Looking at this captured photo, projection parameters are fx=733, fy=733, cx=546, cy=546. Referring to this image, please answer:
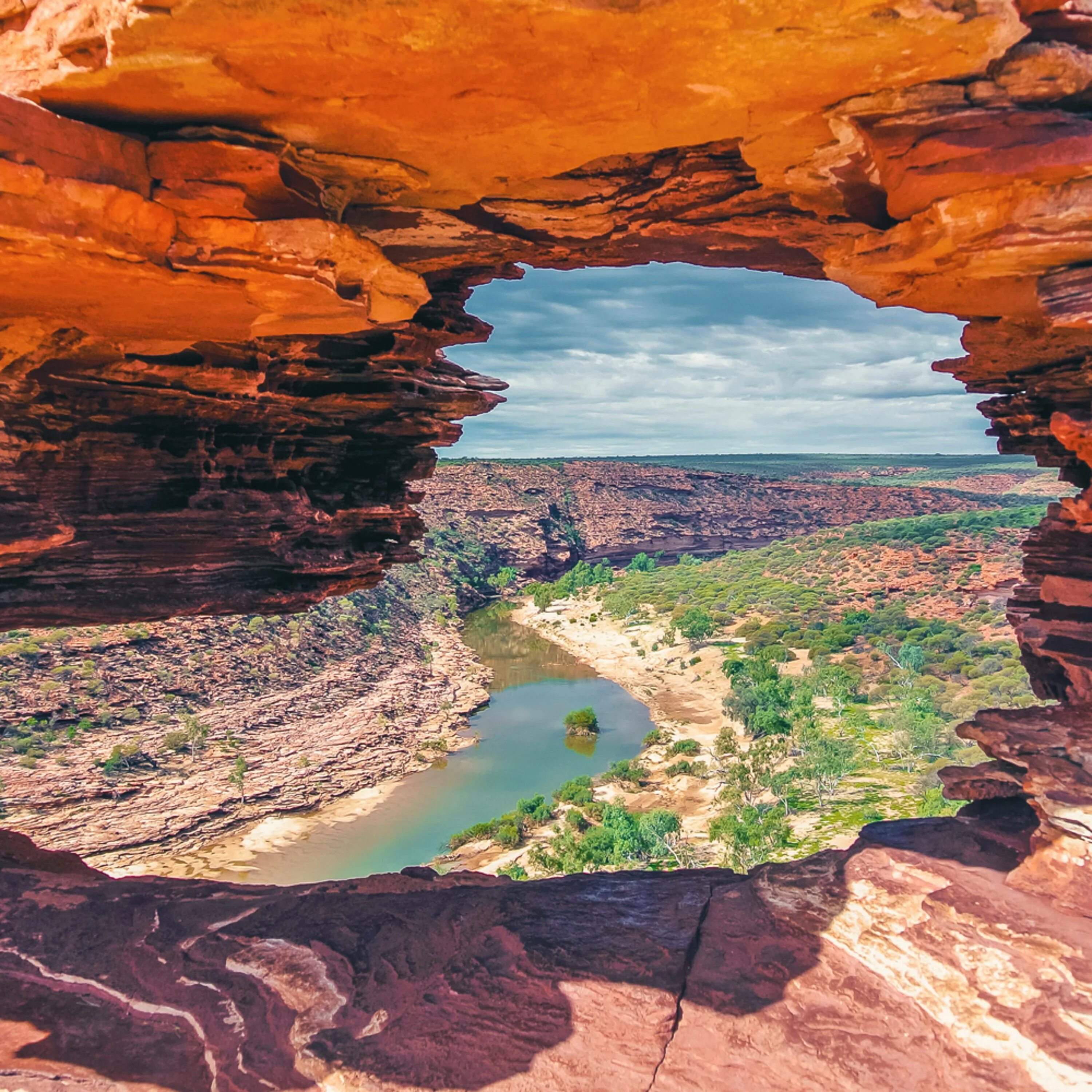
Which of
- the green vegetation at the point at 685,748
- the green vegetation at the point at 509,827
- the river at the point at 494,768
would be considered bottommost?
the river at the point at 494,768

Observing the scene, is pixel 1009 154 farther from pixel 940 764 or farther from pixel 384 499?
pixel 940 764

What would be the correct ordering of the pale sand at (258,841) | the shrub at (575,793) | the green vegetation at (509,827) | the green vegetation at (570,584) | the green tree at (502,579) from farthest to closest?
the green tree at (502,579)
the green vegetation at (570,584)
the shrub at (575,793)
the green vegetation at (509,827)
the pale sand at (258,841)

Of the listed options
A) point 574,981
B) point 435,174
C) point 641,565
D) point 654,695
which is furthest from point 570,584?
point 435,174

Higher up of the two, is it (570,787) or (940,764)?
(940,764)

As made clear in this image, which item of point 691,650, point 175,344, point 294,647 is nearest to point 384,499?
point 175,344

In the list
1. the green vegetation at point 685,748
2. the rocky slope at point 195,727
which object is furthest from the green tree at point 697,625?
the green vegetation at point 685,748

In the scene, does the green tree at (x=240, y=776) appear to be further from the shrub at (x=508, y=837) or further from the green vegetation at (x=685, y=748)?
the green vegetation at (x=685, y=748)
